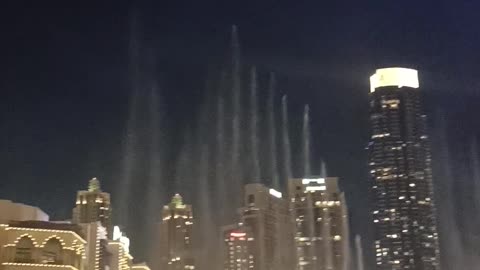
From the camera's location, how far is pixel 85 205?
95812 millimetres

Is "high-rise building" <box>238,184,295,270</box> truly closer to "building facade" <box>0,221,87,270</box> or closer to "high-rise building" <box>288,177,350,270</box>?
"high-rise building" <box>288,177,350,270</box>

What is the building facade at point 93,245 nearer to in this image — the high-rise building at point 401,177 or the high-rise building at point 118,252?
the high-rise building at point 118,252

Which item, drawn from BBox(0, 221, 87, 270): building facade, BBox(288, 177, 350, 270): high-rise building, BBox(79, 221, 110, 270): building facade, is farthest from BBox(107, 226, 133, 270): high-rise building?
BBox(288, 177, 350, 270): high-rise building

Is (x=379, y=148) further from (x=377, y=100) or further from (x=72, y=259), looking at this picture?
(x=72, y=259)

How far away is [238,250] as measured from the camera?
92625 millimetres

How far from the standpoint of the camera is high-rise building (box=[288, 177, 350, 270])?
89938 mm

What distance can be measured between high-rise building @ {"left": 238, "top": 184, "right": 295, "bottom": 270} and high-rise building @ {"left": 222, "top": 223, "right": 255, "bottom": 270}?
13.2 inches

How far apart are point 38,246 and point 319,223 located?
58.1 meters

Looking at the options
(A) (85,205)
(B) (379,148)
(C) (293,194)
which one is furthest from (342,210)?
(A) (85,205)

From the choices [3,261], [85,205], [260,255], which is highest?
[85,205]

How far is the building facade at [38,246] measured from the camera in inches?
1508

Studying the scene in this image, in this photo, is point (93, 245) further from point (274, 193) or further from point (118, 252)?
point (274, 193)

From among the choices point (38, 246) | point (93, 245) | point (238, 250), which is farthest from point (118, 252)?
point (238, 250)

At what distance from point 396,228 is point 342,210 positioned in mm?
18011
